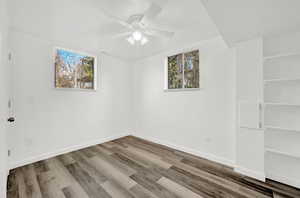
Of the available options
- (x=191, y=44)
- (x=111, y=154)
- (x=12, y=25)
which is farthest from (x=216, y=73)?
(x=12, y=25)

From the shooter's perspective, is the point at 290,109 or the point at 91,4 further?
the point at 290,109

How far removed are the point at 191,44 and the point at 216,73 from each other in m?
0.92

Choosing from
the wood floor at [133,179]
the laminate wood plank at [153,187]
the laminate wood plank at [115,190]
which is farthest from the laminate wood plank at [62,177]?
the laminate wood plank at [153,187]

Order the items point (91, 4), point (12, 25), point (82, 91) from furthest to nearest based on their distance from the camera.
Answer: point (82, 91)
point (12, 25)
point (91, 4)

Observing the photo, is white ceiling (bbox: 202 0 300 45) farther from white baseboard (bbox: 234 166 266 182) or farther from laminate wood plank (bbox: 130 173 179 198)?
laminate wood plank (bbox: 130 173 179 198)

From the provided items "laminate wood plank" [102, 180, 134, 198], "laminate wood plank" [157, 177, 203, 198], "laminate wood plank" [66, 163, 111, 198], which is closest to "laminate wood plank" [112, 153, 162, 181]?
"laminate wood plank" [157, 177, 203, 198]

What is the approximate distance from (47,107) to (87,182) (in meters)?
1.80

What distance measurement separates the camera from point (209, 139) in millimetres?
2643

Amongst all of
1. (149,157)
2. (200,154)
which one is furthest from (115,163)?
(200,154)

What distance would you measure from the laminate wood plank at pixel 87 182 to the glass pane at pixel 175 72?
261cm

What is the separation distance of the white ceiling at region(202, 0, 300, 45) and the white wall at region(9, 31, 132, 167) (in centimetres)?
304

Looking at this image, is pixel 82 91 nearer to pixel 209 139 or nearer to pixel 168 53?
pixel 168 53

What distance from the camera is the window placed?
9.62 feet

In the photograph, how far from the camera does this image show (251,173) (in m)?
2.02
